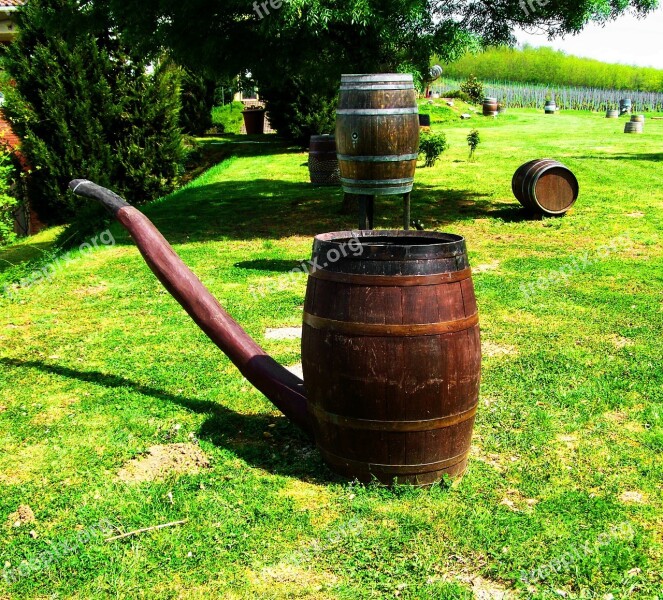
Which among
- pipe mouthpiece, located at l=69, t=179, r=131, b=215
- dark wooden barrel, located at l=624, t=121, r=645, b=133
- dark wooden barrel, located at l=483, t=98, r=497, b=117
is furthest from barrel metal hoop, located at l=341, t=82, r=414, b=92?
dark wooden barrel, located at l=483, t=98, r=497, b=117

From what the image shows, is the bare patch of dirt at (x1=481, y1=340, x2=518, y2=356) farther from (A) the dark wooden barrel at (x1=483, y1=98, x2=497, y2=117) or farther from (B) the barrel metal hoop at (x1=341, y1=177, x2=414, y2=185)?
(A) the dark wooden barrel at (x1=483, y1=98, x2=497, y2=117)

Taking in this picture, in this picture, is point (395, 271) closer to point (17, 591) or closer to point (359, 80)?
point (17, 591)

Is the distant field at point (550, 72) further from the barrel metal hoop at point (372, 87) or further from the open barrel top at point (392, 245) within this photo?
the open barrel top at point (392, 245)

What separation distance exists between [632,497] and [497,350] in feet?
6.94

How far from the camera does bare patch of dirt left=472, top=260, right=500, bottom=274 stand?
26.2 feet

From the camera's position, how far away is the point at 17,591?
280cm

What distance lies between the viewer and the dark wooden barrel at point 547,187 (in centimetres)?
1050

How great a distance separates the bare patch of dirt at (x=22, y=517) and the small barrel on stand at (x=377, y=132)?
205 inches

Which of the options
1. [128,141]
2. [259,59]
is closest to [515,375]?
[259,59]

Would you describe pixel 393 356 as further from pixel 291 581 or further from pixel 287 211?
pixel 287 211

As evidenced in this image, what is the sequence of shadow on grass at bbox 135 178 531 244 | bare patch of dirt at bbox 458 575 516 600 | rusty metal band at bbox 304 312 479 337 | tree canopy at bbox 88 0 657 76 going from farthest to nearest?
shadow on grass at bbox 135 178 531 244
tree canopy at bbox 88 0 657 76
rusty metal band at bbox 304 312 479 337
bare patch of dirt at bbox 458 575 516 600

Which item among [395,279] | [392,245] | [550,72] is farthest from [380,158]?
[550,72]

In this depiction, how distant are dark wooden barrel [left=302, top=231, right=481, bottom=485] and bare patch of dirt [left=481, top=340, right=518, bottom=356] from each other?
6.44 ft

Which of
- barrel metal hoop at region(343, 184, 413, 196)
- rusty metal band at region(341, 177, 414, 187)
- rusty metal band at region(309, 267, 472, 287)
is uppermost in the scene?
rusty metal band at region(341, 177, 414, 187)
